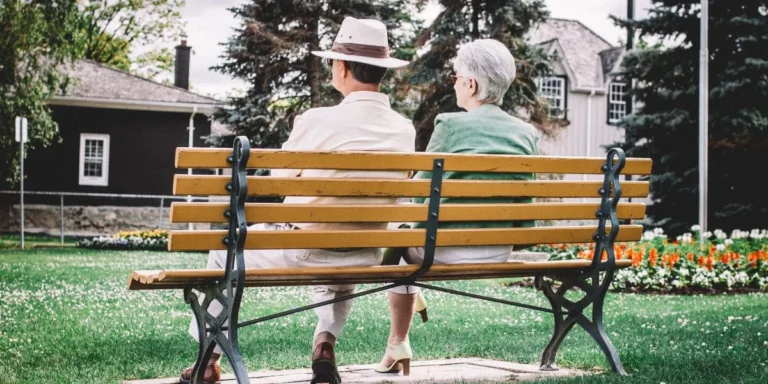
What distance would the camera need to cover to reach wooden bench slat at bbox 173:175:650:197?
401cm

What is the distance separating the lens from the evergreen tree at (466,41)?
83.2 ft

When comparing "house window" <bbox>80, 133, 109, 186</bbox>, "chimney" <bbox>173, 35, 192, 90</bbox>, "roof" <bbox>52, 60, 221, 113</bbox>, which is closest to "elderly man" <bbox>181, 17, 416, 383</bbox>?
"roof" <bbox>52, 60, 221, 113</bbox>

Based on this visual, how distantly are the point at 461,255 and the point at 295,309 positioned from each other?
40.4 inches

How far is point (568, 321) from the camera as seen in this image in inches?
208

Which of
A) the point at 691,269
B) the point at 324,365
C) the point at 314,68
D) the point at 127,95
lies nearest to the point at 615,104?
the point at 314,68

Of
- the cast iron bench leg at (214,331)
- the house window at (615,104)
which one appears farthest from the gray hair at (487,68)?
the house window at (615,104)

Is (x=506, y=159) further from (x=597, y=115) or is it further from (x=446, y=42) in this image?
(x=597, y=115)

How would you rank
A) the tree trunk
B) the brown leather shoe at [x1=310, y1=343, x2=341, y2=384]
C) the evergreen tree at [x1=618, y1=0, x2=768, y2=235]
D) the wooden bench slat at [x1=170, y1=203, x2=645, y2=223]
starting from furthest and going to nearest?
1. the tree trunk
2. the evergreen tree at [x1=618, y1=0, x2=768, y2=235]
3. the brown leather shoe at [x1=310, y1=343, x2=341, y2=384]
4. the wooden bench slat at [x1=170, y1=203, x2=645, y2=223]

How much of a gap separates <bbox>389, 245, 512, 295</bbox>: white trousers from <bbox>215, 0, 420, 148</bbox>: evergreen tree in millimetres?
20787

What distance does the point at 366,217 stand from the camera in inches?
170

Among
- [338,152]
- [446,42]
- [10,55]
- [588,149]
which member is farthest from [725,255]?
[588,149]

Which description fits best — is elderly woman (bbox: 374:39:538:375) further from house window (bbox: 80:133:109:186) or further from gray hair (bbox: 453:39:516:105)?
house window (bbox: 80:133:109:186)

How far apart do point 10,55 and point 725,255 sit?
17.4 metres

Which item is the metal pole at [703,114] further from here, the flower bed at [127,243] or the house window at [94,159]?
the house window at [94,159]
